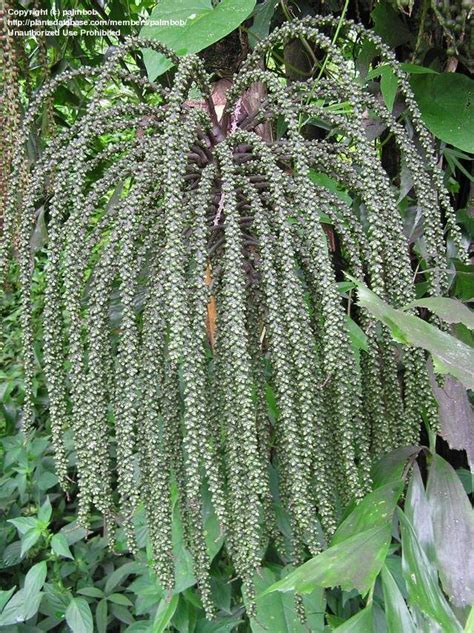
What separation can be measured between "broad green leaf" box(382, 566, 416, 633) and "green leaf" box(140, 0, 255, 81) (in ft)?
2.34

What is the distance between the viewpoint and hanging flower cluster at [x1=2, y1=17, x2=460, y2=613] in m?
0.67

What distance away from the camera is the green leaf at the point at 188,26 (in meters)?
0.85

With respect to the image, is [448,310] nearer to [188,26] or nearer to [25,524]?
[188,26]

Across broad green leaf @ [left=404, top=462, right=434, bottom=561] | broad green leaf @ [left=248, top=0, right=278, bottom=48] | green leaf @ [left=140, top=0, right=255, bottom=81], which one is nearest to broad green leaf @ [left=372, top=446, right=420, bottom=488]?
broad green leaf @ [left=404, top=462, right=434, bottom=561]

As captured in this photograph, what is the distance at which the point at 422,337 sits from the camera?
626 millimetres

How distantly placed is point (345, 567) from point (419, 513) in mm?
163

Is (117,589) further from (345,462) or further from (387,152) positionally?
(387,152)

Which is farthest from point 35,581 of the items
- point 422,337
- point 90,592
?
point 422,337

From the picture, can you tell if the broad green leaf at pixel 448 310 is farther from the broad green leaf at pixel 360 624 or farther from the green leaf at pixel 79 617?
the green leaf at pixel 79 617

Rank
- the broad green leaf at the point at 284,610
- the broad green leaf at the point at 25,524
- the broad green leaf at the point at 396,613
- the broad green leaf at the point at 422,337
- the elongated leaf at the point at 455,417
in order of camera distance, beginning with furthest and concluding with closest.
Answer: the broad green leaf at the point at 25,524, the broad green leaf at the point at 284,610, the elongated leaf at the point at 455,417, the broad green leaf at the point at 396,613, the broad green leaf at the point at 422,337

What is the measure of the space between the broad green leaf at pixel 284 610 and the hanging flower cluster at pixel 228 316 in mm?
185

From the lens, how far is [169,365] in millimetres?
768

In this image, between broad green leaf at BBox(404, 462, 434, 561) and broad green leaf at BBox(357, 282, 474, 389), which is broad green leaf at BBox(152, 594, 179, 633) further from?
broad green leaf at BBox(357, 282, 474, 389)

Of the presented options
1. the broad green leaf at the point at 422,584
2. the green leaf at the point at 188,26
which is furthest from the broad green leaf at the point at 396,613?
the green leaf at the point at 188,26
